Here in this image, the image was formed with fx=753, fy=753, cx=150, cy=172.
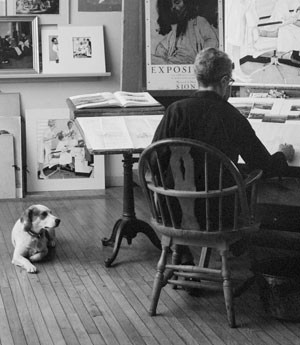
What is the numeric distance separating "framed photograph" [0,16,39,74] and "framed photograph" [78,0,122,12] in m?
0.41

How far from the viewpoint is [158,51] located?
5.62m

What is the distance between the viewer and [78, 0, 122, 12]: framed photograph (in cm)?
612

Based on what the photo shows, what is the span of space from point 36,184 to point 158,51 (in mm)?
1538

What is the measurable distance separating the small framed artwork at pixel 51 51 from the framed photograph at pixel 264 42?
1.90m

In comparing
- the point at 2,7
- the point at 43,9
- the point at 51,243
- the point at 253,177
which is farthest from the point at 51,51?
the point at 253,177

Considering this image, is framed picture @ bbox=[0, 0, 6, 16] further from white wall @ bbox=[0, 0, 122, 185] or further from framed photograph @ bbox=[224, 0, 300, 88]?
framed photograph @ bbox=[224, 0, 300, 88]

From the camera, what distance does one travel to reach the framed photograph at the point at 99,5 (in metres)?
6.12

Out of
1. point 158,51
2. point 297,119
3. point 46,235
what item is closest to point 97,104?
point 46,235

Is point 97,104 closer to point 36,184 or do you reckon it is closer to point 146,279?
point 146,279

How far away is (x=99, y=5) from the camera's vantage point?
6.16m

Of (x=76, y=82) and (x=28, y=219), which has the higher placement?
(x=76, y=82)

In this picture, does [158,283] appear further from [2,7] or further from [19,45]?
[2,7]

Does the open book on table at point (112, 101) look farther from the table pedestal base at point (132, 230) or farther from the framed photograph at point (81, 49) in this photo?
the framed photograph at point (81, 49)

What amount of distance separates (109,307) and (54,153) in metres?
2.87
